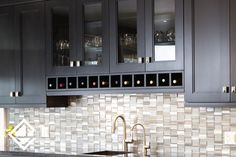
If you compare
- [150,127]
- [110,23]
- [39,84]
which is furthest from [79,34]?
[150,127]

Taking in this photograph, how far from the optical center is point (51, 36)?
488 centimetres

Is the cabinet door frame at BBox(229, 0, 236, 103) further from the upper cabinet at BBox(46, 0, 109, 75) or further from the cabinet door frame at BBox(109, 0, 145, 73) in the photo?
the upper cabinet at BBox(46, 0, 109, 75)

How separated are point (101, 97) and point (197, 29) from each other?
138 cm

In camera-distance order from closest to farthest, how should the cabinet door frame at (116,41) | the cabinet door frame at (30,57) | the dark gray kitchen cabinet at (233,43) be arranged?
the dark gray kitchen cabinet at (233,43), the cabinet door frame at (116,41), the cabinet door frame at (30,57)

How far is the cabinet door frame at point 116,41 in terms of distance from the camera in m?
4.29

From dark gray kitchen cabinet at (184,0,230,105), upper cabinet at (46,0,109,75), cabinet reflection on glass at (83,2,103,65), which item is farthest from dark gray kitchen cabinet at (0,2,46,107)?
dark gray kitchen cabinet at (184,0,230,105)

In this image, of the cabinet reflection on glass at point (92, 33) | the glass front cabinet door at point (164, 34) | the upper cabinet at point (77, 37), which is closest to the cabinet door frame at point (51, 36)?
the upper cabinet at point (77, 37)

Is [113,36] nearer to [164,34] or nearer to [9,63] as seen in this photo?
[164,34]

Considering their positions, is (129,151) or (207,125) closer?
(207,125)

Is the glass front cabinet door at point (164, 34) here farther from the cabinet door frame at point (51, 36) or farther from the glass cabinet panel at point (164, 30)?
the cabinet door frame at point (51, 36)

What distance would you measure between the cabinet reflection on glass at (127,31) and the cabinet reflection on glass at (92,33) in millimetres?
216

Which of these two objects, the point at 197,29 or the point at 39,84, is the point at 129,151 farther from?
the point at 197,29

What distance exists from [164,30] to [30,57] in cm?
152

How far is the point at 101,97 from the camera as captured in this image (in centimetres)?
500
